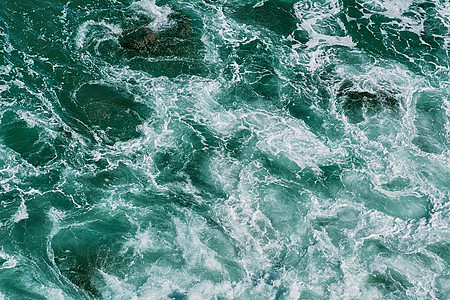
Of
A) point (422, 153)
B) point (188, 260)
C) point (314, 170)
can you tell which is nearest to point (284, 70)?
point (314, 170)

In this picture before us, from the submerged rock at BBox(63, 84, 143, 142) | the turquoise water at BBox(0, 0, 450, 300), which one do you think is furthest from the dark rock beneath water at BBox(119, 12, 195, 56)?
the submerged rock at BBox(63, 84, 143, 142)

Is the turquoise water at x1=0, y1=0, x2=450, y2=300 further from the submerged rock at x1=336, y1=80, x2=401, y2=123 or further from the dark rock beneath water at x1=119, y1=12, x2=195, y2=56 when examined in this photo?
the dark rock beneath water at x1=119, y1=12, x2=195, y2=56

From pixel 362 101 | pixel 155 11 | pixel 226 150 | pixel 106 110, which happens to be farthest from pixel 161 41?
pixel 362 101

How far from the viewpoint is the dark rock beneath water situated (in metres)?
58.8

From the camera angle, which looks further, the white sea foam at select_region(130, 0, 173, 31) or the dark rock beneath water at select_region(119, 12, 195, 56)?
the white sea foam at select_region(130, 0, 173, 31)

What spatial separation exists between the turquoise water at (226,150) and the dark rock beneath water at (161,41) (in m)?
0.29

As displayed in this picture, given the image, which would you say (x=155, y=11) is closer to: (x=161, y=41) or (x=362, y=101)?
(x=161, y=41)

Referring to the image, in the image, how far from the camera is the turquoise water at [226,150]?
138 feet

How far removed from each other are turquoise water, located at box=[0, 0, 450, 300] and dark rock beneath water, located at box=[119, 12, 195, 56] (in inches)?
11.4

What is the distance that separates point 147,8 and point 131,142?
72.8ft

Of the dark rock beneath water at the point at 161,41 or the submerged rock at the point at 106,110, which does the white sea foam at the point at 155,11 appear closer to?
the dark rock beneath water at the point at 161,41

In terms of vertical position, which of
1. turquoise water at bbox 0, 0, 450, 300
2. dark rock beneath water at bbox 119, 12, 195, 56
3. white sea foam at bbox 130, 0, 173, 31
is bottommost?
turquoise water at bbox 0, 0, 450, 300

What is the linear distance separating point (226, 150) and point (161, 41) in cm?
1831

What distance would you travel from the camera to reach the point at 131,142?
167 ft
